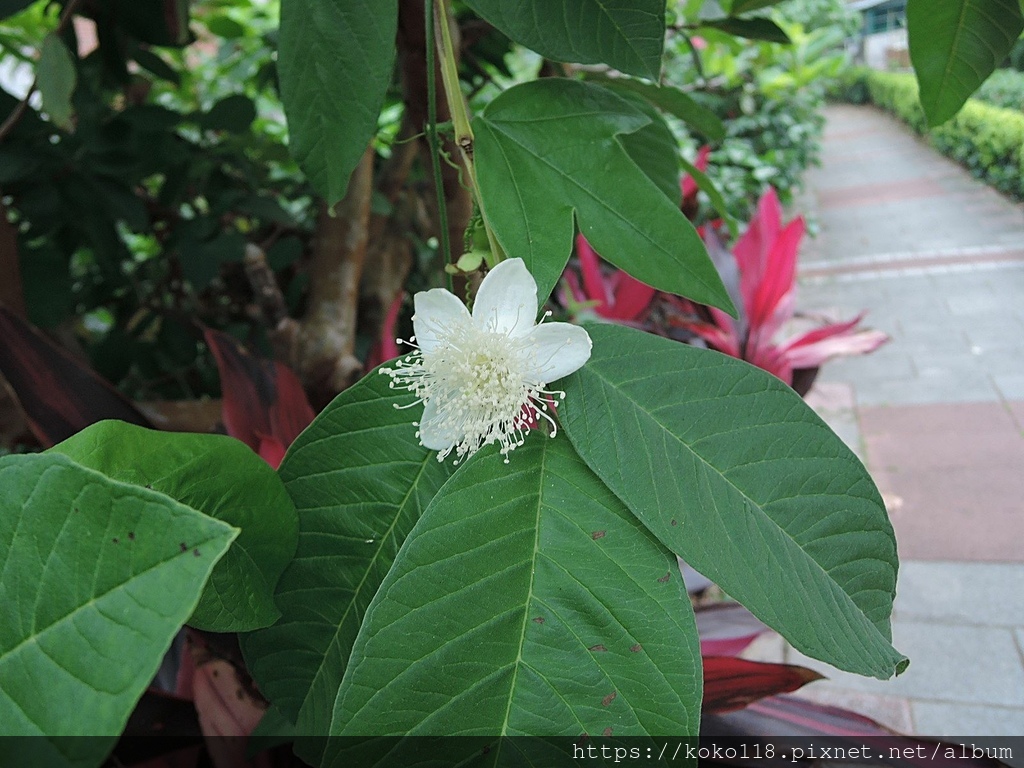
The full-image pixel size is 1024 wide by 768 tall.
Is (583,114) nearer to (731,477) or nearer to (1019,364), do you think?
(731,477)

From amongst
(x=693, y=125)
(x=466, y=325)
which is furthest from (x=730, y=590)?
(x=693, y=125)

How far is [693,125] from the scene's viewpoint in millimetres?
682

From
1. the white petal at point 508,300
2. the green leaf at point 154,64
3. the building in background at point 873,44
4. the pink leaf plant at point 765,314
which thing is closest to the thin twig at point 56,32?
the green leaf at point 154,64

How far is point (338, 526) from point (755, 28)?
512mm

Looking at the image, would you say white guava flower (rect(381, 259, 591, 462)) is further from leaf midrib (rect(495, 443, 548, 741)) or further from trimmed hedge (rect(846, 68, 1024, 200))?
trimmed hedge (rect(846, 68, 1024, 200))

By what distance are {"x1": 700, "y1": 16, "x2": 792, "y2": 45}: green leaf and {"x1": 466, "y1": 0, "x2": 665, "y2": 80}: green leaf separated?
0.82 ft

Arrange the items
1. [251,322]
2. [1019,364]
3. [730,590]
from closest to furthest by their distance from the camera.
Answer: [730,590] → [251,322] → [1019,364]

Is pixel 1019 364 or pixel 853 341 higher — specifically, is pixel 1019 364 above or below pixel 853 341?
below

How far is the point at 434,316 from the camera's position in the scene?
1.31 feet

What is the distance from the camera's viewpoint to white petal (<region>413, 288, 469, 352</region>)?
39 cm

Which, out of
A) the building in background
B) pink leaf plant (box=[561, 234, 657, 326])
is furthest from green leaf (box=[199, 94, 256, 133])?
the building in background

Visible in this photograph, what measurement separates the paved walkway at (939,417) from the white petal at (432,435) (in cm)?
152

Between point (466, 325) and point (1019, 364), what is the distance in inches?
121

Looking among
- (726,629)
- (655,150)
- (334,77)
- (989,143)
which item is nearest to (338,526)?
(334,77)
